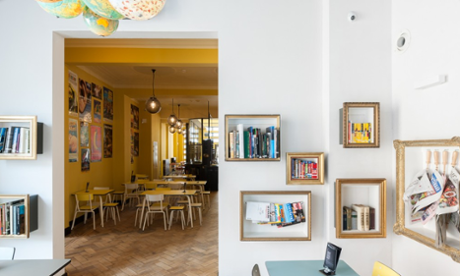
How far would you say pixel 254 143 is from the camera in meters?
2.84

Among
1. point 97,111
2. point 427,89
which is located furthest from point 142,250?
point 427,89

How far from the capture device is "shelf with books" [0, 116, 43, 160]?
9.46 ft

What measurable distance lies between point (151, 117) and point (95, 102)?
356cm

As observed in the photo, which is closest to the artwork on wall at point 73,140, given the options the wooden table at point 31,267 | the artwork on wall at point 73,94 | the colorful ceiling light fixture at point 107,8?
the artwork on wall at point 73,94

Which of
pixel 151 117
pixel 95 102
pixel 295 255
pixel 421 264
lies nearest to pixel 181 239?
pixel 295 255

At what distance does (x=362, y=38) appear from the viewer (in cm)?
291

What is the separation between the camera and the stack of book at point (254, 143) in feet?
9.30

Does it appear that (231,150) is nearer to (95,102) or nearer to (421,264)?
(421,264)

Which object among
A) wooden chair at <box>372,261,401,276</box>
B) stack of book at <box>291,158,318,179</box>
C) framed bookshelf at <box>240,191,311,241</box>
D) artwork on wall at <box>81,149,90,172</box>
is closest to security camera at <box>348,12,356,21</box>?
stack of book at <box>291,158,318,179</box>

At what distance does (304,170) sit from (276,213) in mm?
561

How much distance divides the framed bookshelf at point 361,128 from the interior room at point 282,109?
0.04 ft

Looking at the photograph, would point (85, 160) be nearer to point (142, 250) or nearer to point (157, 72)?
point (157, 72)

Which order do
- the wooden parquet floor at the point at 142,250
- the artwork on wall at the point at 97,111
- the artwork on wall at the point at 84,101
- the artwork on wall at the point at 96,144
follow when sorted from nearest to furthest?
1. the wooden parquet floor at the point at 142,250
2. the artwork on wall at the point at 84,101
3. the artwork on wall at the point at 96,144
4. the artwork on wall at the point at 97,111

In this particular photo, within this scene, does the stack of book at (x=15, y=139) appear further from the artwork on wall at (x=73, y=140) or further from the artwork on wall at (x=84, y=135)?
the artwork on wall at (x=84, y=135)
